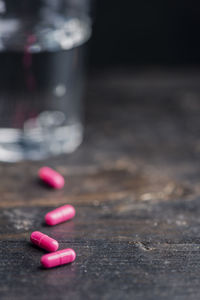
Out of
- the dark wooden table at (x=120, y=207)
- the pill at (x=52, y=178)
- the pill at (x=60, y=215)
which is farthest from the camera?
the pill at (x=52, y=178)

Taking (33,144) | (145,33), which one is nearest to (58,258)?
(33,144)

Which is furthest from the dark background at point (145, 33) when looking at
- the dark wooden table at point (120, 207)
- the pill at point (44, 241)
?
the pill at point (44, 241)

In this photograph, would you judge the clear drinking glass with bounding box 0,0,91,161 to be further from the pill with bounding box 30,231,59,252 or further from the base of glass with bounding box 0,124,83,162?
the pill with bounding box 30,231,59,252

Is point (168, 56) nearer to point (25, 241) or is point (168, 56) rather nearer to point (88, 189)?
point (88, 189)

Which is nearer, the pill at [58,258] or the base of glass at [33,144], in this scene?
the pill at [58,258]

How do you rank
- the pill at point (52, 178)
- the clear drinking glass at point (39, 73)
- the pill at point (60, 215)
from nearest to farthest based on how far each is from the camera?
A: 1. the pill at point (60, 215)
2. the pill at point (52, 178)
3. the clear drinking glass at point (39, 73)

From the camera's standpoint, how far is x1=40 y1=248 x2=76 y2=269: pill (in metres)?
0.92

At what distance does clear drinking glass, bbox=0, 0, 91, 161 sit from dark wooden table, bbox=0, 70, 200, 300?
0.07 m

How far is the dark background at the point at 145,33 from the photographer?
183 cm

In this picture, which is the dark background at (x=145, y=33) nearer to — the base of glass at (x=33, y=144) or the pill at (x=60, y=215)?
the base of glass at (x=33, y=144)

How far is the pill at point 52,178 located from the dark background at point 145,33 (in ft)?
2.49

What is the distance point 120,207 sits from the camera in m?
1.14

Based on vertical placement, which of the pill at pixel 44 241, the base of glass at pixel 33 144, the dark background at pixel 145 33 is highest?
the dark background at pixel 145 33

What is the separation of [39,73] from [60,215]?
460mm
